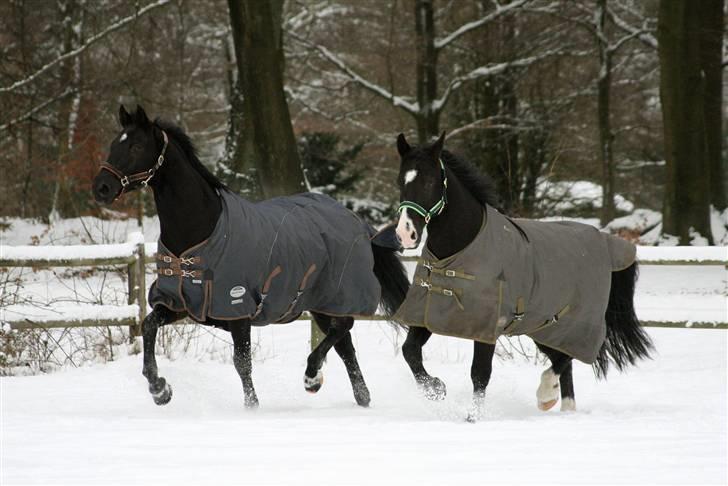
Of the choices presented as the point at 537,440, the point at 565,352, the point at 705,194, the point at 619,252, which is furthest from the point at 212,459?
the point at 705,194

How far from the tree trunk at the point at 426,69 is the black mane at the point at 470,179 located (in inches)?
502

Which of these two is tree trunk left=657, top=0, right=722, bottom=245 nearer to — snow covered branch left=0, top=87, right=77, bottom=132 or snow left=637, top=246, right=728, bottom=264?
snow left=637, top=246, right=728, bottom=264

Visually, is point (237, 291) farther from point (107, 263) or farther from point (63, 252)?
point (63, 252)

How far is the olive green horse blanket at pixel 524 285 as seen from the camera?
17.6 ft

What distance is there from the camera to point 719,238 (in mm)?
14352

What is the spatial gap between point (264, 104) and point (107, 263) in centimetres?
466

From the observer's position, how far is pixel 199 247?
5.67 meters

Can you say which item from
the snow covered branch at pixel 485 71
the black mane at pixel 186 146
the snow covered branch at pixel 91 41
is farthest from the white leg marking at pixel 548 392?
the snow covered branch at pixel 485 71

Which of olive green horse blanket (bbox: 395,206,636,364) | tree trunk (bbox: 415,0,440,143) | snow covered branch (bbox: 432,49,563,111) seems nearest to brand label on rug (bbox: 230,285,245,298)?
olive green horse blanket (bbox: 395,206,636,364)

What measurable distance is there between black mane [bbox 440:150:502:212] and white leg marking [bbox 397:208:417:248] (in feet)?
2.22

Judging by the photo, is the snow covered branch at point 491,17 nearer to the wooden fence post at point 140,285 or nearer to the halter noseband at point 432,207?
the wooden fence post at point 140,285

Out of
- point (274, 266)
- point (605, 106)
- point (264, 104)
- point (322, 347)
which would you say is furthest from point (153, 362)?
point (605, 106)

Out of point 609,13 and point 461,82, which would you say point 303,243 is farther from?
point 609,13

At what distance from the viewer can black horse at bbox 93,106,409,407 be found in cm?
564
